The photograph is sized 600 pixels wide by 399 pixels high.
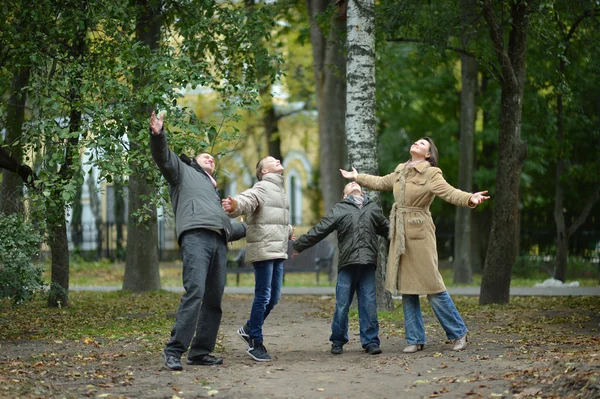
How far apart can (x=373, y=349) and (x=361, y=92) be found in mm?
4763

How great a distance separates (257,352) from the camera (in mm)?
9055

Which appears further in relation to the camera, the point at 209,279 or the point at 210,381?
the point at 209,279

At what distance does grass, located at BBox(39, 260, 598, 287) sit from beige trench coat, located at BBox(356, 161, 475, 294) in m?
12.6

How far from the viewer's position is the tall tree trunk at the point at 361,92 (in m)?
13.0

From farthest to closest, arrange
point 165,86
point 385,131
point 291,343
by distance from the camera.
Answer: point 385,131, point 165,86, point 291,343

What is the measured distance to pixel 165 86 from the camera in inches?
451

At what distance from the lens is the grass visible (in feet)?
74.5

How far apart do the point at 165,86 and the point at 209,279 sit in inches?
144

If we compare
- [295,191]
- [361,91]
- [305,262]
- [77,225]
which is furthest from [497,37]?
[295,191]

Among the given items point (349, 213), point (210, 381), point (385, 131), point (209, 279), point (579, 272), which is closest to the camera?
point (210, 381)

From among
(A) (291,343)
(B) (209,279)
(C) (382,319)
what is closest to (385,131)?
(C) (382,319)

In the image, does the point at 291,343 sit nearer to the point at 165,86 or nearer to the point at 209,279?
the point at 209,279

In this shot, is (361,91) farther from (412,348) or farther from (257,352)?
(257,352)

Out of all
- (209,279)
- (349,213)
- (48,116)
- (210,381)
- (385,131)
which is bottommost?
(210,381)
